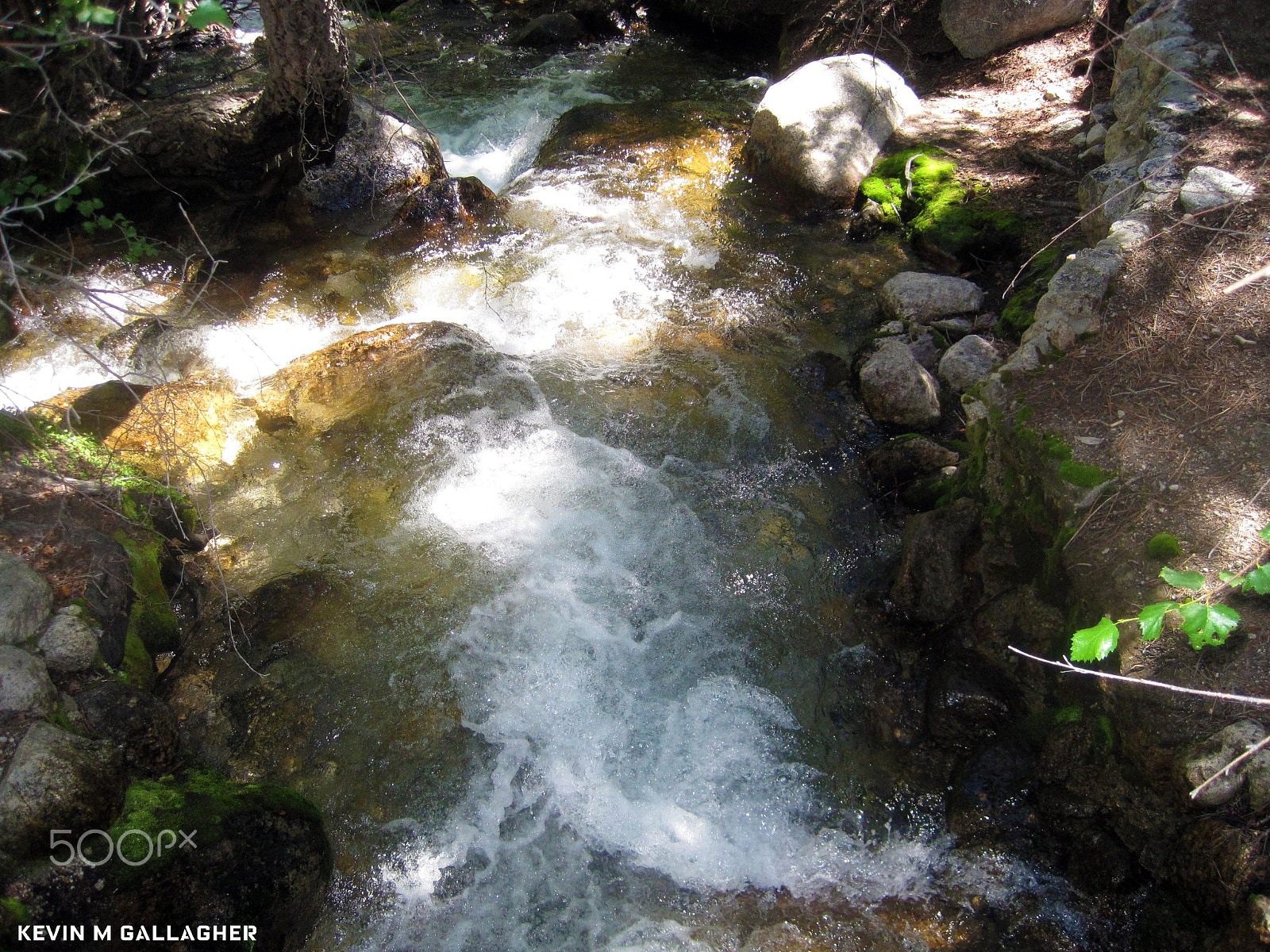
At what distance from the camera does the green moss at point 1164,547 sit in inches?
126

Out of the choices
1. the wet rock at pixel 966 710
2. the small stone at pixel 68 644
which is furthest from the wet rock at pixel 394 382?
the wet rock at pixel 966 710

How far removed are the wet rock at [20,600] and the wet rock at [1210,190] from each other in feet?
22.0

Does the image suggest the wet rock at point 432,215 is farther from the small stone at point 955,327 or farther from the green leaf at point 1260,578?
the green leaf at point 1260,578

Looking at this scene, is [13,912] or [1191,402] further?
[1191,402]

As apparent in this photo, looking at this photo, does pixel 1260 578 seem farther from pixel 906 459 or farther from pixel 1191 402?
pixel 906 459

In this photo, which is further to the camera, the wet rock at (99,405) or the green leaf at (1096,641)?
the wet rock at (99,405)

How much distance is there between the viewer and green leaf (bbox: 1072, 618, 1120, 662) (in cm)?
220

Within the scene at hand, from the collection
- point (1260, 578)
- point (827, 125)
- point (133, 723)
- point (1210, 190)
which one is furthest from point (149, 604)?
point (827, 125)

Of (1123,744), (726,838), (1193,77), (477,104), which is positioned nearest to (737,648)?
(726,838)

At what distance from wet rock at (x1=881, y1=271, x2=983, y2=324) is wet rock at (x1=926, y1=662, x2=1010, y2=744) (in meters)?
3.16

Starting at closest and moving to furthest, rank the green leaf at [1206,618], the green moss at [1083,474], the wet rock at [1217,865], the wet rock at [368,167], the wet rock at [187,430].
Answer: the green leaf at [1206,618] → the wet rock at [1217,865] → the green moss at [1083,474] → the wet rock at [187,430] → the wet rock at [368,167]

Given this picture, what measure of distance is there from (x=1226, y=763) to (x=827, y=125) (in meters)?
6.66

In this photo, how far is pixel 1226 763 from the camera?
2.66m

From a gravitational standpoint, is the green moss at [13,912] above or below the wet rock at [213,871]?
above
